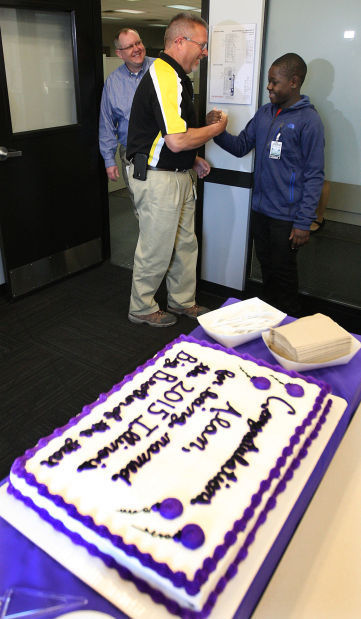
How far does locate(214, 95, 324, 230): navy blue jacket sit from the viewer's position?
2.30m

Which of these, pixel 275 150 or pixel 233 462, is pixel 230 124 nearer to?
pixel 275 150

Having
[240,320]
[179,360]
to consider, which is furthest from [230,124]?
[179,360]

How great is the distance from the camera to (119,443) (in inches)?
37.3

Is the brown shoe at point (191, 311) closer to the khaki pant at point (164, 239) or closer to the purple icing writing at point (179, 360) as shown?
the khaki pant at point (164, 239)

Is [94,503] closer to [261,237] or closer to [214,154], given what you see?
[261,237]

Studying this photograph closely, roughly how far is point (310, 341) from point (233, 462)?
1.75ft

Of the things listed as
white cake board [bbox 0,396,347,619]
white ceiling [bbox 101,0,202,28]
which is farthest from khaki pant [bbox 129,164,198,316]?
white ceiling [bbox 101,0,202,28]

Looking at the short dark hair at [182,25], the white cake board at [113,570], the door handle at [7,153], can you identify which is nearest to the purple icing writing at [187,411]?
the white cake board at [113,570]

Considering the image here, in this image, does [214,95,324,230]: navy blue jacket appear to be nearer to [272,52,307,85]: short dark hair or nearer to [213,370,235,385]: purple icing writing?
[272,52,307,85]: short dark hair

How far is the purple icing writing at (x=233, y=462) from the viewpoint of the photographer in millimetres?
828

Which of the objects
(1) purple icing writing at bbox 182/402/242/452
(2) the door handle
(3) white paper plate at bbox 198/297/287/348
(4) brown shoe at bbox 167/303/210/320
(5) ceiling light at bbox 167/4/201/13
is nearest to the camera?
(1) purple icing writing at bbox 182/402/242/452

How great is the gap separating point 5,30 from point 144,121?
112 cm

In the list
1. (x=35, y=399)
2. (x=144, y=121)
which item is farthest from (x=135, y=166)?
(x=35, y=399)

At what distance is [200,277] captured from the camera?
130 inches
